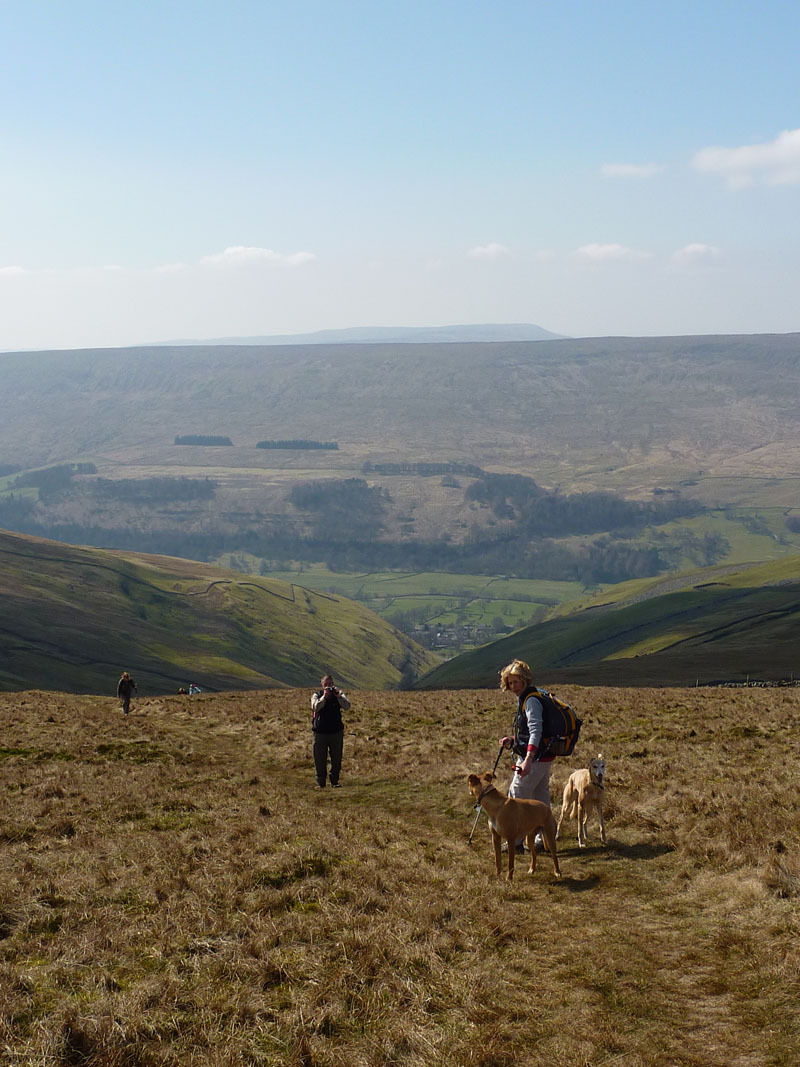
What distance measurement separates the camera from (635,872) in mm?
12406

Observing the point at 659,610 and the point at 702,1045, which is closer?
the point at 702,1045

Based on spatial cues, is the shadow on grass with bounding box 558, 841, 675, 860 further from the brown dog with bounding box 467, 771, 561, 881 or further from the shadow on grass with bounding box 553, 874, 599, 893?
the brown dog with bounding box 467, 771, 561, 881

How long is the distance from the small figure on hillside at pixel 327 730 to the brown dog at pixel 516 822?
9.00 metres

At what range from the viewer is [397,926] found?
32.2 ft

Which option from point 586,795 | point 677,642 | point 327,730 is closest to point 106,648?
point 677,642

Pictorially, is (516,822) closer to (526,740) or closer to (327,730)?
(526,740)

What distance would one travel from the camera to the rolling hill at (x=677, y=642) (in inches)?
2506

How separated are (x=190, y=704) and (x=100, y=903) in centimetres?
3137

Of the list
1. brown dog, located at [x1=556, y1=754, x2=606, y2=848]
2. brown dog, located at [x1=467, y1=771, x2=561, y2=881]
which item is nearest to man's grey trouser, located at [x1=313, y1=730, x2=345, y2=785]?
brown dog, located at [x1=556, y1=754, x2=606, y2=848]

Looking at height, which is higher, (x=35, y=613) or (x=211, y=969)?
(x=211, y=969)

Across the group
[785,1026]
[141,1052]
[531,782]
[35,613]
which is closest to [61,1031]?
[141,1052]

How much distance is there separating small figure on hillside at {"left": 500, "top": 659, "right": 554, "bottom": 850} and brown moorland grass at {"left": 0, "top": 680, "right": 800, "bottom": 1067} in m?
1.23

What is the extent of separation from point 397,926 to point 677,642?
11146cm

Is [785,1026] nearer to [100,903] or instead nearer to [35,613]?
[100,903]
